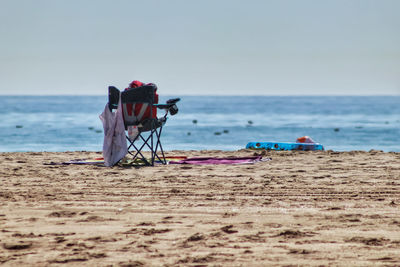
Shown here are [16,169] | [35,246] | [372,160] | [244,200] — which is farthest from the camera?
[372,160]

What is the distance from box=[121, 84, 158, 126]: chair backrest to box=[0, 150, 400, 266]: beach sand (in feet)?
2.84

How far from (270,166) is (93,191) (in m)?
2.90

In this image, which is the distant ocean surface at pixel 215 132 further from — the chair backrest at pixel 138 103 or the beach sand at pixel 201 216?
the beach sand at pixel 201 216

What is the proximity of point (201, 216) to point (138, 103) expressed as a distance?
375 centimetres

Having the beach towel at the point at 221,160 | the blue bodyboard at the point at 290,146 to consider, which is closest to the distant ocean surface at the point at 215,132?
the blue bodyboard at the point at 290,146

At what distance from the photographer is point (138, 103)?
822 cm

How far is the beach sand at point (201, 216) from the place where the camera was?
3666mm

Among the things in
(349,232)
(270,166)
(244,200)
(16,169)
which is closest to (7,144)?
(16,169)

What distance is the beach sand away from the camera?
367cm

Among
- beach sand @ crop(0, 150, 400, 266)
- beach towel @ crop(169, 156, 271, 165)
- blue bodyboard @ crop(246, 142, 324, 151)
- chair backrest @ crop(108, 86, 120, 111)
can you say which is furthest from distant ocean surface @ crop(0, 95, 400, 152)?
beach sand @ crop(0, 150, 400, 266)

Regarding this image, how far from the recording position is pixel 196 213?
484 centimetres

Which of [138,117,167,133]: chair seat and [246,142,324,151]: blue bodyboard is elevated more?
[138,117,167,133]: chair seat

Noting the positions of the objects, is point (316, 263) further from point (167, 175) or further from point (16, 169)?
point (16, 169)

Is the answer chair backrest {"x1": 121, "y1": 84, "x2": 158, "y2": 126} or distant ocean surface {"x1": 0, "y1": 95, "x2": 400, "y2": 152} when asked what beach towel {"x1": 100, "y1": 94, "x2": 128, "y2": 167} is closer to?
chair backrest {"x1": 121, "y1": 84, "x2": 158, "y2": 126}
